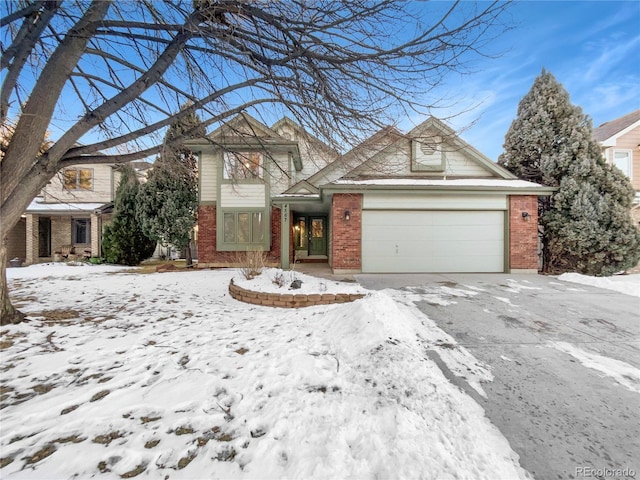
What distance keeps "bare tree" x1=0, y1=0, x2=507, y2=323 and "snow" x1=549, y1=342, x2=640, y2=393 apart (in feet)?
12.4

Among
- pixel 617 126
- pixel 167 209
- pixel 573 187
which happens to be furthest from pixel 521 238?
pixel 167 209

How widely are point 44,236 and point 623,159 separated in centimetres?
3077

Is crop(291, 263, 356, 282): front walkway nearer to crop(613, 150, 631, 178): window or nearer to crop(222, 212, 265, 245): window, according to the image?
crop(222, 212, 265, 245): window

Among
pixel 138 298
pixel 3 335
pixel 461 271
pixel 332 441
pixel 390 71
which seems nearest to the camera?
pixel 332 441

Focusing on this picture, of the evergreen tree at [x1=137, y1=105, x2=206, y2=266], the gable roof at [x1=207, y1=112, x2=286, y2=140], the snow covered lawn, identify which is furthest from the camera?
the evergreen tree at [x1=137, y1=105, x2=206, y2=266]

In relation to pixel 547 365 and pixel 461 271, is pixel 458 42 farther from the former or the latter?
pixel 461 271

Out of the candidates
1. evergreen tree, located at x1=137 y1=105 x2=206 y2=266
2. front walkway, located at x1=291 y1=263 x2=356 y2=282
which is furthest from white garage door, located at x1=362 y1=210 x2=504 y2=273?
evergreen tree, located at x1=137 y1=105 x2=206 y2=266

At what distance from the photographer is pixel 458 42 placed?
138 inches

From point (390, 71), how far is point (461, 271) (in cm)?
725

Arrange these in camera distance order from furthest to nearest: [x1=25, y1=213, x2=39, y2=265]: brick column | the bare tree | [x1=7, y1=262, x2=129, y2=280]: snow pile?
1. [x1=25, y1=213, x2=39, y2=265]: brick column
2. [x1=7, y1=262, x2=129, y2=280]: snow pile
3. the bare tree

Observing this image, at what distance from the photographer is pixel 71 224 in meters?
15.2

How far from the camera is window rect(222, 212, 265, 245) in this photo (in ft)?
36.1

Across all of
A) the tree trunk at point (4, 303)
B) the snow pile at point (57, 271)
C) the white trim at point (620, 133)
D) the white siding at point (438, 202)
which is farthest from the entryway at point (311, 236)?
the white trim at point (620, 133)

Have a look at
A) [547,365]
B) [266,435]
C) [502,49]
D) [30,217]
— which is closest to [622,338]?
[547,365]
